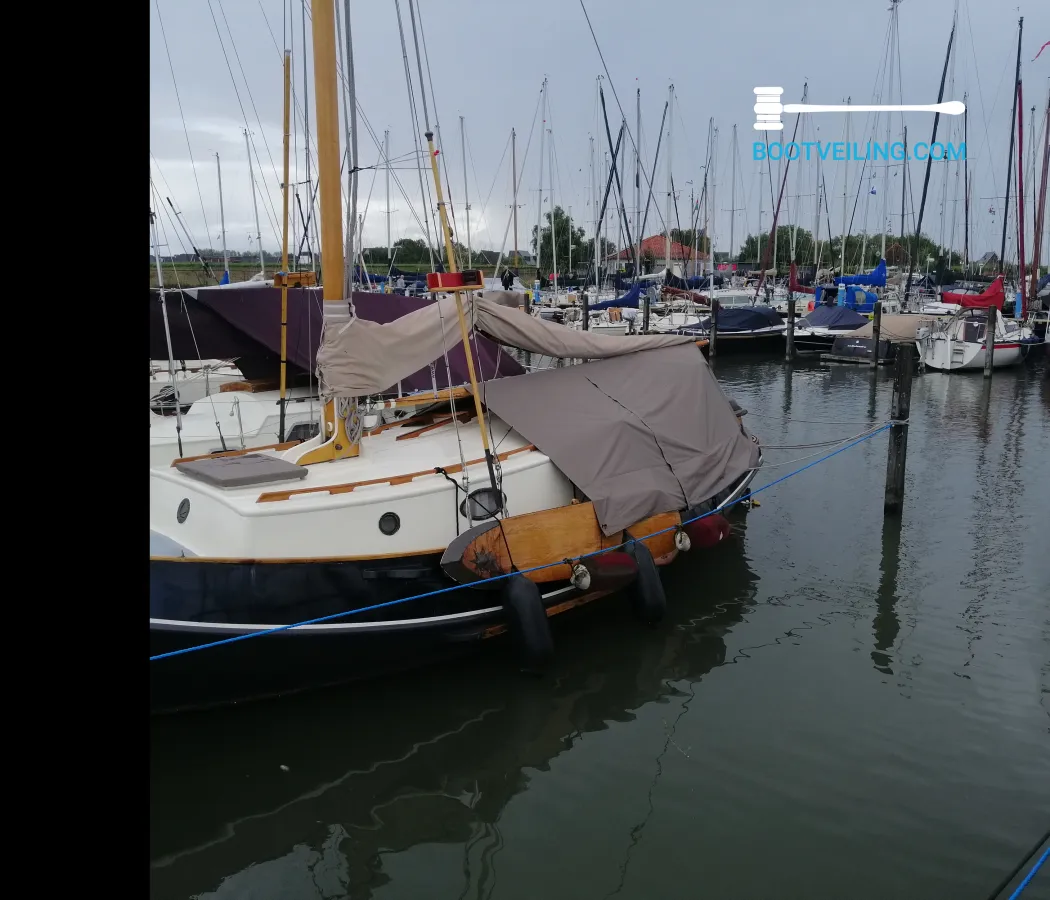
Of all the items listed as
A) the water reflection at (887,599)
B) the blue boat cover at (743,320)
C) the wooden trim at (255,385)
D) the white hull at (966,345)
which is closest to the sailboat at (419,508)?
the water reflection at (887,599)

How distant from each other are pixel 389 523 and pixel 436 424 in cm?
268

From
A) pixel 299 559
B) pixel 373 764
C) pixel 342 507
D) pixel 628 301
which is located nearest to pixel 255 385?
pixel 342 507

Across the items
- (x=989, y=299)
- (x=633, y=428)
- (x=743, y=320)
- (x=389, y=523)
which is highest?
(x=989, y=299)

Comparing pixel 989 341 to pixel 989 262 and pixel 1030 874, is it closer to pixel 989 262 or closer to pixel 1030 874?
pixel 1030 874

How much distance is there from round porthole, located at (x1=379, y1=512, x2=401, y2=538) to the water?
1392mm

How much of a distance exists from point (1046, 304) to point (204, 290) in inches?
1457

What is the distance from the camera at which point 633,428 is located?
9758 mm

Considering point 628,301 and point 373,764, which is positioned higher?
point 628,301

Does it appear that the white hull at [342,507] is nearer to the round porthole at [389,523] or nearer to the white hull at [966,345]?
the round porthole at [389,523]

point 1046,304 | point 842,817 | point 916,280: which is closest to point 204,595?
point 842,817

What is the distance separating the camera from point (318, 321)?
14445 mm

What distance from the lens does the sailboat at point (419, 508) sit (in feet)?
23.1

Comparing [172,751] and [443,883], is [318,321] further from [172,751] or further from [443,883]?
[443,883]

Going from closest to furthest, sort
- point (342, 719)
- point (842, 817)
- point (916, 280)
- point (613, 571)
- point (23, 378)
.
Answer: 1. point (23, 378)
2. point (842, 817)
3. point (342, 719)
4. point (613, 571)
5. point (916, 280)
